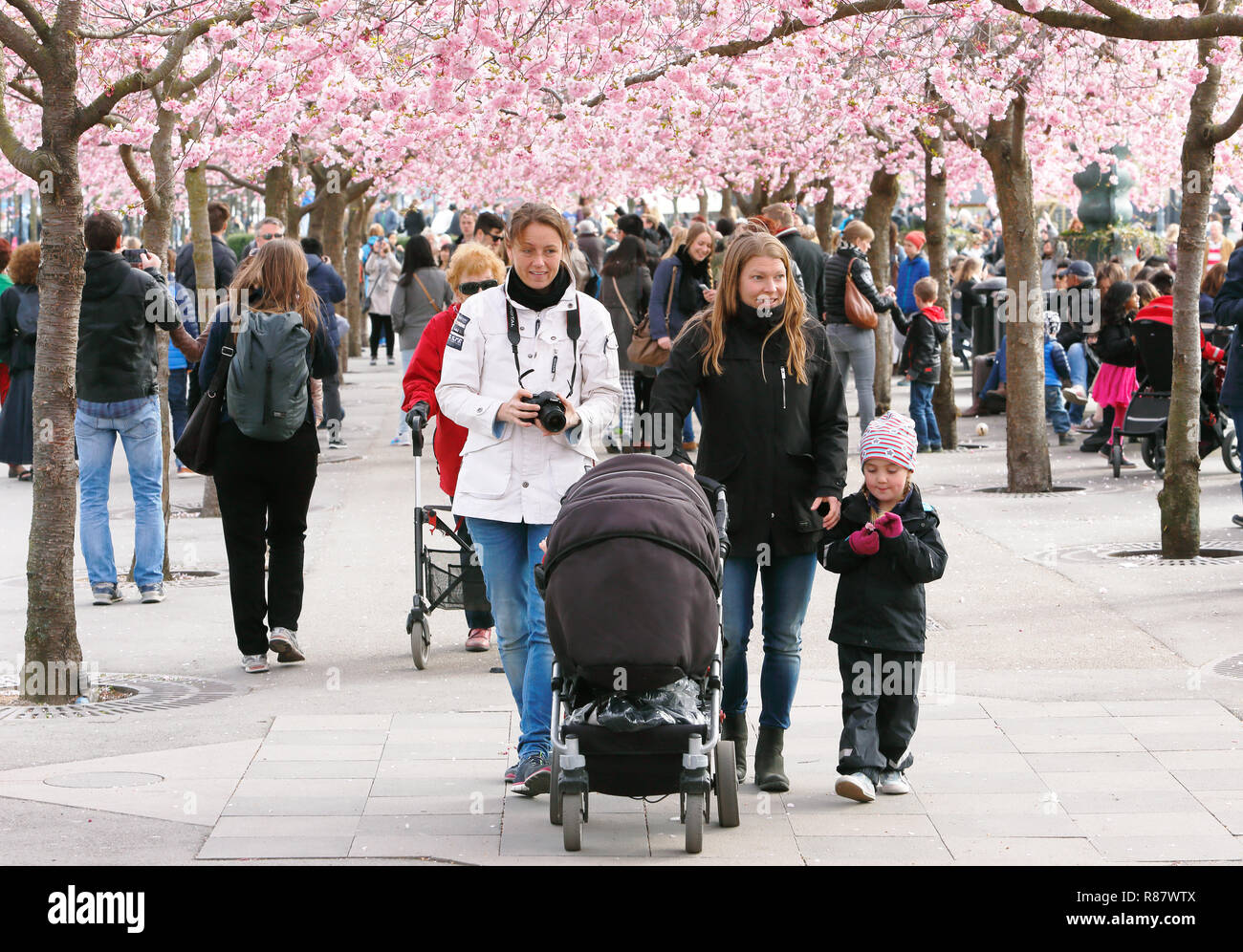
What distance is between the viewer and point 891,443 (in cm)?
621

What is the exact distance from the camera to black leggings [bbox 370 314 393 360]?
3309 centimetres

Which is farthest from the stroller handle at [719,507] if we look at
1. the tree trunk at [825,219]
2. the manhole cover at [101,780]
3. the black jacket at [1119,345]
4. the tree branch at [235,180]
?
the tree trunk at [825,219]

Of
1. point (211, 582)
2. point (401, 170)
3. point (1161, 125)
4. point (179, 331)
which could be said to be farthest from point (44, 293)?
point (401, 170)

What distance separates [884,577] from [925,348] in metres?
11.1

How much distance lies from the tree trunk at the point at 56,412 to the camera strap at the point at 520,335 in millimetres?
2391

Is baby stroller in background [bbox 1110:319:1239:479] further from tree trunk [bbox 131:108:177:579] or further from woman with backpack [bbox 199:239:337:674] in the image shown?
woman with backpack [bbox 199:239:337:674]

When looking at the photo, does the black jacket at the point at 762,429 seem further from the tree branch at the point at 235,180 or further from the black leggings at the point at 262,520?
the tree branch at the point at 235,180

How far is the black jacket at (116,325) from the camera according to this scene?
400 inches

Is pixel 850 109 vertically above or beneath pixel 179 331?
above

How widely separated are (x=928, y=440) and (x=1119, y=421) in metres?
2.46

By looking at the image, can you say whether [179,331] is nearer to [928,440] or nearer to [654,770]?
[654,770]

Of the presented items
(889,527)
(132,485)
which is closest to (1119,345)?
(132,485)

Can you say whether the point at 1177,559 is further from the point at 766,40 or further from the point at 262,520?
the point at 262,520

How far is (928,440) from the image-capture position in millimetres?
17766
